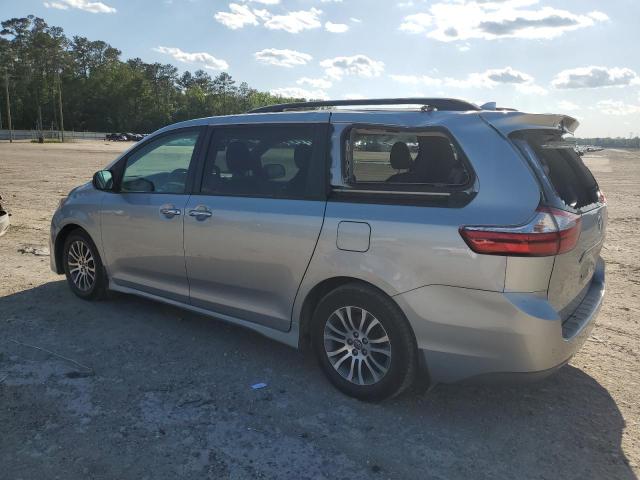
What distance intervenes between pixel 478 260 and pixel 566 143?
1.30 meters

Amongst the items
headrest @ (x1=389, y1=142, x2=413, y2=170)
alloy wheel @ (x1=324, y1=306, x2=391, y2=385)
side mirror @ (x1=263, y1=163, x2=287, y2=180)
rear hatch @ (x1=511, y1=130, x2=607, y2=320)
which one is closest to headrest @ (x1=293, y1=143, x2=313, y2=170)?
side mirror @ (x1=263, y1=163, x2=287, y2=180)

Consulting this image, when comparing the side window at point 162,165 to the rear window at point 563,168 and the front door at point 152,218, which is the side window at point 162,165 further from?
the rear window at point 563,168

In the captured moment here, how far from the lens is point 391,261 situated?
129 inches

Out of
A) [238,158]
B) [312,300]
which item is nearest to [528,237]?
[312,300]

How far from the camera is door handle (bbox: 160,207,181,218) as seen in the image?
14.5ft

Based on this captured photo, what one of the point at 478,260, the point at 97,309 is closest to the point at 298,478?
the point at 478,260

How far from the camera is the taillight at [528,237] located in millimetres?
2918

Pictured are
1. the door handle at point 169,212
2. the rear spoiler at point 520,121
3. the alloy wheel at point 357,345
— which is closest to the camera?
the rear spoiler at point 520,121

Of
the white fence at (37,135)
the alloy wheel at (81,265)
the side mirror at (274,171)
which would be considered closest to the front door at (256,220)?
the side mirror at (274,171)

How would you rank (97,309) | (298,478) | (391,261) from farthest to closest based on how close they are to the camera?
(97,309), (391,261), (298,478)

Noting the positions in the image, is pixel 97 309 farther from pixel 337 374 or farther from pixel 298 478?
pixel 298 478

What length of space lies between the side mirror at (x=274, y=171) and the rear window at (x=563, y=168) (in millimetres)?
1618

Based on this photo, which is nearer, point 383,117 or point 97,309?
point 383,117

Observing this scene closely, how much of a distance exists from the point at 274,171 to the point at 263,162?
6.0 inches
